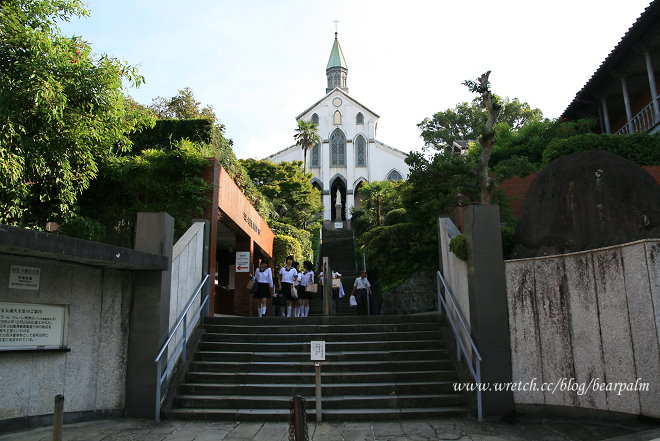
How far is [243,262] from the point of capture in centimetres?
1512

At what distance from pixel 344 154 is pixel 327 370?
46555mm

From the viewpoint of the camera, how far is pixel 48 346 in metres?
6.80

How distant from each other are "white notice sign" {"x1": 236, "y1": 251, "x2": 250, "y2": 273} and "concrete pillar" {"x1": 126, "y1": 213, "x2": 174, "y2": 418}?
22.7 ft

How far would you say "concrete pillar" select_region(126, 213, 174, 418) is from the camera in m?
7.52

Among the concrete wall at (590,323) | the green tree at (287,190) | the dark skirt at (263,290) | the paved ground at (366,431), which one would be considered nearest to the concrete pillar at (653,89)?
the concrete wall at (590,323)

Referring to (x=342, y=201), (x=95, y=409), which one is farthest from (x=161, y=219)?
(x=342, y=201)

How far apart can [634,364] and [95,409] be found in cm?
695

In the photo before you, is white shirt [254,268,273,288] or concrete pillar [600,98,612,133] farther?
concrete pillar [600,98,612,133]

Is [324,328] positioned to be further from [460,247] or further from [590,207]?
[590,207]

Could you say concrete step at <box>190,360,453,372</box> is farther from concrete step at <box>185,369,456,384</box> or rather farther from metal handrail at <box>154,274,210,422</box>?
metal handrail at <box>154,274,210,422</box>

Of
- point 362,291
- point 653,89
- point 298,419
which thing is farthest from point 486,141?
point 653,89

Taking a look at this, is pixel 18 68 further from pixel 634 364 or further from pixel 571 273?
pixel 634 364

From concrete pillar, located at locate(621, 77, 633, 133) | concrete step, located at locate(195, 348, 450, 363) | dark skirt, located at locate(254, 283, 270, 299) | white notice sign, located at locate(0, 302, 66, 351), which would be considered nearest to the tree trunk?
concrete step, located at locate(195, 348, 450, 363)

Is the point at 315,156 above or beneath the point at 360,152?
beneath
